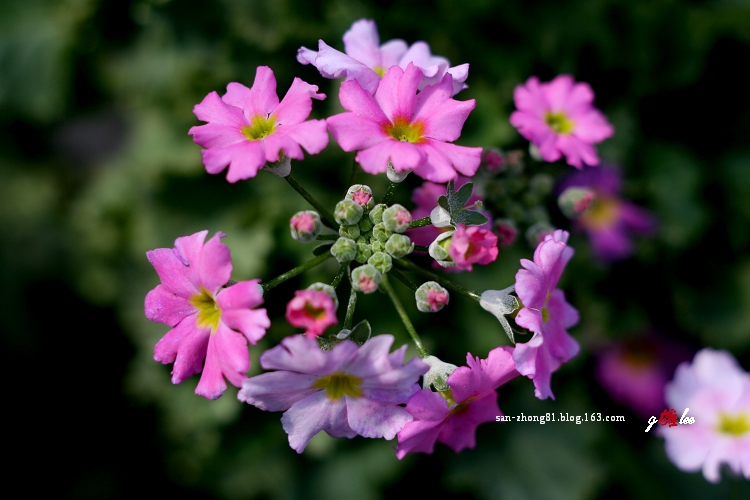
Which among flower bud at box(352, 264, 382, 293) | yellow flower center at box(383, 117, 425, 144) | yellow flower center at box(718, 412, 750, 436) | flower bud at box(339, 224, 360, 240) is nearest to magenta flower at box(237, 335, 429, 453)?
flower bud at box(352, 264, 382, 293)

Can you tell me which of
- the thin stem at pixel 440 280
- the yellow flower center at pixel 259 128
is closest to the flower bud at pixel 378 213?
the thin stem at pixel 440 280

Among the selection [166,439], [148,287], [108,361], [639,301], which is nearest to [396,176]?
[148,287]

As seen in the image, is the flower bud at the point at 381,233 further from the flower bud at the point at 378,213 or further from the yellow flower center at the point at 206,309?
the yellow flower center at the point at 206,309

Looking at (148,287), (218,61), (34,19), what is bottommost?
(148,287)

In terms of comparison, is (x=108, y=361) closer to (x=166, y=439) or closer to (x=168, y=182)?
(x=166, y=439)

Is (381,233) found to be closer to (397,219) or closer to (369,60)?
(397,219)

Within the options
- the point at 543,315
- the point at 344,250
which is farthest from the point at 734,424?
the point at 344,250

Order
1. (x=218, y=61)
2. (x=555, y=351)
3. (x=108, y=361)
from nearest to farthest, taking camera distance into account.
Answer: (x=555, y=351), (x=218, y=61), (x=108, y=361)
